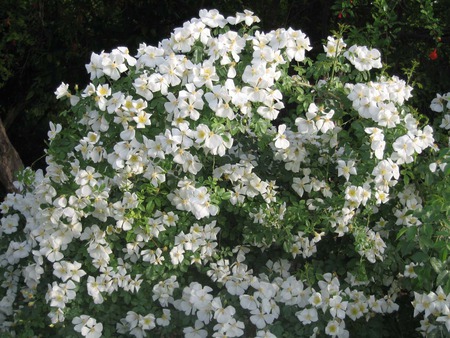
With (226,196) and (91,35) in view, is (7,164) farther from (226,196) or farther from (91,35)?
(226,196)

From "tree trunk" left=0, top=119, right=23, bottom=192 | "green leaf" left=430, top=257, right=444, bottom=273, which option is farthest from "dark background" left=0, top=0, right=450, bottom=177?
"green leaf" left=430, top=257, right=444, bottom=273

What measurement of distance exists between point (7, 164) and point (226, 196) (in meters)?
2.04

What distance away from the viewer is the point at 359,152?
2721 millimetres

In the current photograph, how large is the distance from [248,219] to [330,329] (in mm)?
481

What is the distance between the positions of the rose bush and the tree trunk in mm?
1378

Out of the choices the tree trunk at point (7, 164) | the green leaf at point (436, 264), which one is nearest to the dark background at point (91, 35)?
the tree trunk at point (7, 164)

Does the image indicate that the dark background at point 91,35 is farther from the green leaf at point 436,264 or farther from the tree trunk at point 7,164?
the green leaf at point 436,264

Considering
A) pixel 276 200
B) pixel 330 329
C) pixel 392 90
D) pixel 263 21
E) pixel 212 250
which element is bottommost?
pixel 330 329

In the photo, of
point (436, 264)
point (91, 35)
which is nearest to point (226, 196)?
point (436, 264)

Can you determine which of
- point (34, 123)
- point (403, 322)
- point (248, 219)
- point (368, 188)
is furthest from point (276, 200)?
point (34, 123)

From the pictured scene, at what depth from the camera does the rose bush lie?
104 inches

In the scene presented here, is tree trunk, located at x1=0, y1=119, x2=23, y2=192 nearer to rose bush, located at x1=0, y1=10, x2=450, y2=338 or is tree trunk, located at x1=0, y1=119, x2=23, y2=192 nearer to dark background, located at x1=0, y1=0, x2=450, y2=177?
dark background, located at x1=0, y1=0, x2=450, y2=177

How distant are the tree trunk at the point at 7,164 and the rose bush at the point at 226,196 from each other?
1378 millimetres

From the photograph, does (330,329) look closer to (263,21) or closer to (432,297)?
(432,297)
